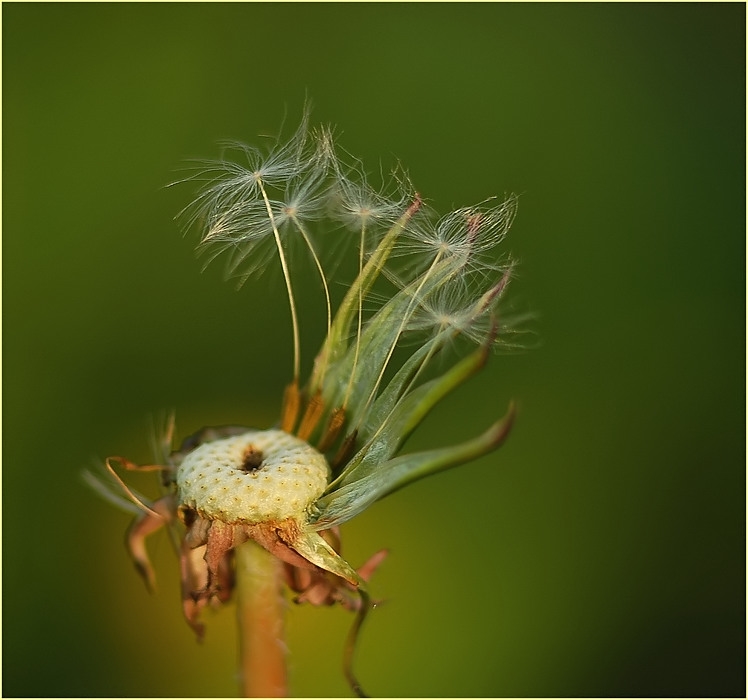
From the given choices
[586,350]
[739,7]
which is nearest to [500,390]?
[586,350]

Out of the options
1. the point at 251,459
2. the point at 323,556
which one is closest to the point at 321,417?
the point at 251,459

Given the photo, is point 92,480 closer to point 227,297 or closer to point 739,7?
point 227,297

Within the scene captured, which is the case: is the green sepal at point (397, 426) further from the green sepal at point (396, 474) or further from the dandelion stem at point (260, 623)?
the dandelion stem at point (260, 623)

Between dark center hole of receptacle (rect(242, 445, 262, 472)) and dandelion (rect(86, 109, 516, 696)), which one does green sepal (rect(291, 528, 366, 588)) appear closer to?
dandelion (rect(86, 109, 516, 696))

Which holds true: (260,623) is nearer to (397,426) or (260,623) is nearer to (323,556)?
(323,556)

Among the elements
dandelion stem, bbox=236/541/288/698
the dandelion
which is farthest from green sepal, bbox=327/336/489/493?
dandelion stem, bbox=236/541/288/698

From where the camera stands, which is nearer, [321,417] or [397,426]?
[397,426]

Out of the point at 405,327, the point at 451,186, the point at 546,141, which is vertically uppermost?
the point at 546,141

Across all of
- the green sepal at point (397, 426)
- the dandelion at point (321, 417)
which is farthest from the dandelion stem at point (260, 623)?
the green sepal at point (397, 426)
